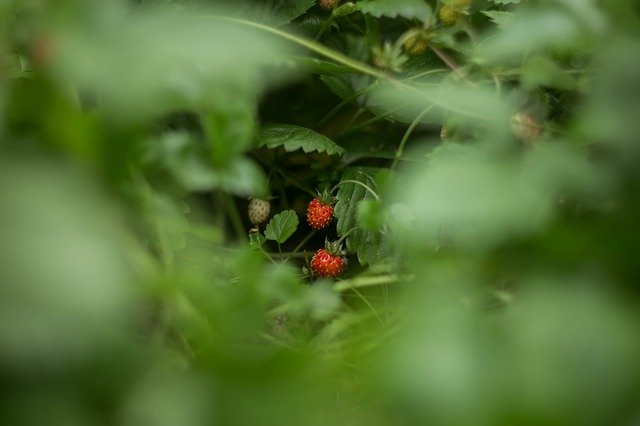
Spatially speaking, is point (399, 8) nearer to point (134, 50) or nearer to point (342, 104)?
point (342, 104)

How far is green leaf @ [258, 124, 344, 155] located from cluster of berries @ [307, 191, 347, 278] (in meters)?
0.08

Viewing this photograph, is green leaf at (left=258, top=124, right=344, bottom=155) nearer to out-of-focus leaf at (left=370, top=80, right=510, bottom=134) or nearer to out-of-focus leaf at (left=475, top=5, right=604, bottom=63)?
out-of-focus leaf at (left=370, top=80, right=510, bottom=134)

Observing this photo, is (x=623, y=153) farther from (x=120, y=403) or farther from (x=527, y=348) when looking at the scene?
A: (x=120, y=403)

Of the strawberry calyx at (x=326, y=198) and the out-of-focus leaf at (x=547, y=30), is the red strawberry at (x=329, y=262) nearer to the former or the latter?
the strawberry calyx at (x=326, y=198)

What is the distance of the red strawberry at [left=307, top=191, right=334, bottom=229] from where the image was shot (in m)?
0.95

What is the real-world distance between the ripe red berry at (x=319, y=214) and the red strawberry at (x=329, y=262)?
0.04 metres

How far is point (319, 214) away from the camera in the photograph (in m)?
0.96

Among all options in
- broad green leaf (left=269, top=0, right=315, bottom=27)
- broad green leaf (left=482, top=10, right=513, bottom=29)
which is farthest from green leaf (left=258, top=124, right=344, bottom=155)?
broad green leaf (left=482, top=10, right=513, bottom=29)

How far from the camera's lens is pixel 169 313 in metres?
0.42

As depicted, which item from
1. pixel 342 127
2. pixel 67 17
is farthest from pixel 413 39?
pixel 67 17

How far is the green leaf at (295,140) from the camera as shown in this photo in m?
0.92

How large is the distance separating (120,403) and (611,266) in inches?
10.4

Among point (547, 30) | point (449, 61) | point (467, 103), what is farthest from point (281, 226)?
point (547, 30)

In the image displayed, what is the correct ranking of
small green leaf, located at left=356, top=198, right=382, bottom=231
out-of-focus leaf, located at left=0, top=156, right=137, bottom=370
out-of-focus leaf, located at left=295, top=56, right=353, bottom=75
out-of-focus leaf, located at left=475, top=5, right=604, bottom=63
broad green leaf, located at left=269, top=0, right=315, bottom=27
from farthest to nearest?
1. broad green leaf, located at left=269, top=0, right=315, bottom=27
2. out-of-focus leaf, located at left=295, top=56, right=353, bottom=75
3. small green leaf, located at left=356, top=198, right=382, bottom=231
4. out-of-focus leaf, located at left=475, top=5, right=604, bottom=63
5. out-of-focus leaf, located at left=0, top=156, right=137, bottom=370
